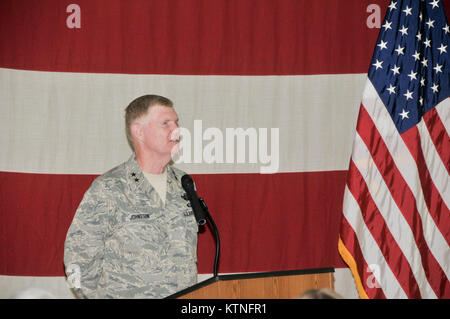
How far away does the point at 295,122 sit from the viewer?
306 cm

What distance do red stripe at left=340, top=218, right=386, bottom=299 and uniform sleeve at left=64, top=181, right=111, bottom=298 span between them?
4.02 feet

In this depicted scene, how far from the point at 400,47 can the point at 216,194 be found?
1176 millimetres

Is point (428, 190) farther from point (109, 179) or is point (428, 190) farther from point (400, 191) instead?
point (109, 179)

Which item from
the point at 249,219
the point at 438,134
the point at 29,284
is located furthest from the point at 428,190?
the point at 29,284

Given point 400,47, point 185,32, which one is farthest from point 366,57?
point 185,32

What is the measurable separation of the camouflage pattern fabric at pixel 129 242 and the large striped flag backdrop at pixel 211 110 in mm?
645

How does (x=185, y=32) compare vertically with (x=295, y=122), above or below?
above

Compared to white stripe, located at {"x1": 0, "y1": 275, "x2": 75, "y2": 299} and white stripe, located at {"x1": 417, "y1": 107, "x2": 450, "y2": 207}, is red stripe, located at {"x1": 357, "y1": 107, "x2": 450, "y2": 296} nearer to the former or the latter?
white stripe, located at {"x1": 417, "y1": 107, "x2": 450, "y2": 207}

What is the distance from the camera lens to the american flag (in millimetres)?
2803

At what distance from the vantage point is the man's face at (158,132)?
238cm

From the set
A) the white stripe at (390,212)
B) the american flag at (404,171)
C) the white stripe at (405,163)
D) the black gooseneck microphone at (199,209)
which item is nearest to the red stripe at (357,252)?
the american flag at (404,171)

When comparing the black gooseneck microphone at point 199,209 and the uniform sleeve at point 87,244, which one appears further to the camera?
the uniform sleeve at point 87,244

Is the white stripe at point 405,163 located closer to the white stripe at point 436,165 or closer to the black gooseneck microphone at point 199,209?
the white stripe at point 436,165

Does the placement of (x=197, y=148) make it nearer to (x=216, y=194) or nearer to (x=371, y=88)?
(x=216, y=194)
